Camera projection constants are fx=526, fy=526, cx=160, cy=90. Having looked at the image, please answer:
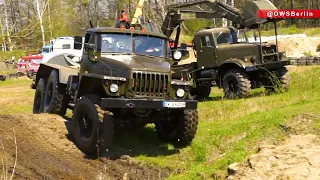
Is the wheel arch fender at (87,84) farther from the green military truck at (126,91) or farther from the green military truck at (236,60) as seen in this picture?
the green military truck at (236,60)

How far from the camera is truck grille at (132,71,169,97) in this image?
9.08 metres

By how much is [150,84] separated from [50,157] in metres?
2.13

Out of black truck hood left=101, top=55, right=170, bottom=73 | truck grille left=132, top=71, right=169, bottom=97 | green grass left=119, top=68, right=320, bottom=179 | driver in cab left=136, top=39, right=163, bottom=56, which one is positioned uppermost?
driver in cab left=136, top=39, right=163, bottom=56

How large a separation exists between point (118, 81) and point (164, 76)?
2.74 feet

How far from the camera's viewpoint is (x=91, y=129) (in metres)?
9.52

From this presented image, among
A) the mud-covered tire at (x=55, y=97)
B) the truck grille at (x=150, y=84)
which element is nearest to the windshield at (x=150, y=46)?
the truck grille at (x=150, y=84)

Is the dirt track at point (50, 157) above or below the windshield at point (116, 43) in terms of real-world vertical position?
below

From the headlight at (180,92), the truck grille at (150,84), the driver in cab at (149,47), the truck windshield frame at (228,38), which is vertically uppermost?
the truck windshield frame at (228,38)

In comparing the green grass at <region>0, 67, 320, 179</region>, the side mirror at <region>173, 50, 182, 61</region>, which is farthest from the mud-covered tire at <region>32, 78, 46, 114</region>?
the side mirror at <region>173, 50, 182, 61</region>

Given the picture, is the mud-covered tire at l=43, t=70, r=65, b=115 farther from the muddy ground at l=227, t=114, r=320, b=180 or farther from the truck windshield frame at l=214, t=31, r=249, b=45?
the truck windshield frame at l=214, t=31, r=249, b=45

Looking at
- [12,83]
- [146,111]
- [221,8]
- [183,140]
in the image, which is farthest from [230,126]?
[12,83]

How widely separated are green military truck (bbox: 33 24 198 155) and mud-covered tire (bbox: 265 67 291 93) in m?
5.50

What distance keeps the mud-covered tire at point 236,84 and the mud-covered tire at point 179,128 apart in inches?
192

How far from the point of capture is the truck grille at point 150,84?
9.08 m
